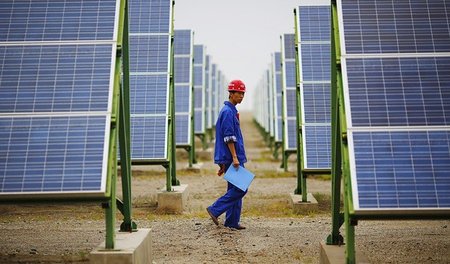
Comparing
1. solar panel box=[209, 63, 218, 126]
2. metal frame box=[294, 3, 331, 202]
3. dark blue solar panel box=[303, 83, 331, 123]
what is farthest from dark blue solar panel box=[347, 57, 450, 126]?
solar panel box=[209, 63, 218, 126]

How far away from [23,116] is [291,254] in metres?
3.67

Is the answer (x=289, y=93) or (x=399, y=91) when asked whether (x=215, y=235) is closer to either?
(x=399, y=91)

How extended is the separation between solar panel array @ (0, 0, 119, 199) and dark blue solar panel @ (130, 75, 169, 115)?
5277mm

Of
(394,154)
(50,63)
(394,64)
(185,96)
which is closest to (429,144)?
(394,154)

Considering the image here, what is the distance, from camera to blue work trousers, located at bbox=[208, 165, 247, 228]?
10234 millimetres

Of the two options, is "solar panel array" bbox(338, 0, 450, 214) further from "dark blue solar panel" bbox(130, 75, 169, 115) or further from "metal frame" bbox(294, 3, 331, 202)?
"dark blue solar panel" bbox(130, 75, 169, 115)

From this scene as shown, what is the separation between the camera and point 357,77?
6.62 metres

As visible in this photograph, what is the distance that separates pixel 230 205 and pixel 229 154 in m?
0.70

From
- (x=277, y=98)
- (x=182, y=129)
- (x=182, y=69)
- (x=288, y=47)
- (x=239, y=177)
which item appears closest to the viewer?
(x=239, y=177)

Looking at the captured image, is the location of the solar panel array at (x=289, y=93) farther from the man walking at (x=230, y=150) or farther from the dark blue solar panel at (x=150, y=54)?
the man walking at (x=230, y=150)

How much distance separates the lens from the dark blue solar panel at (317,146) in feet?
39.8

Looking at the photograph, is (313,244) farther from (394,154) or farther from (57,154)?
(57,154)

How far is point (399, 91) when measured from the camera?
6.66 meters

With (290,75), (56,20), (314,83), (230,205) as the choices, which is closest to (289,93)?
(290,75)
